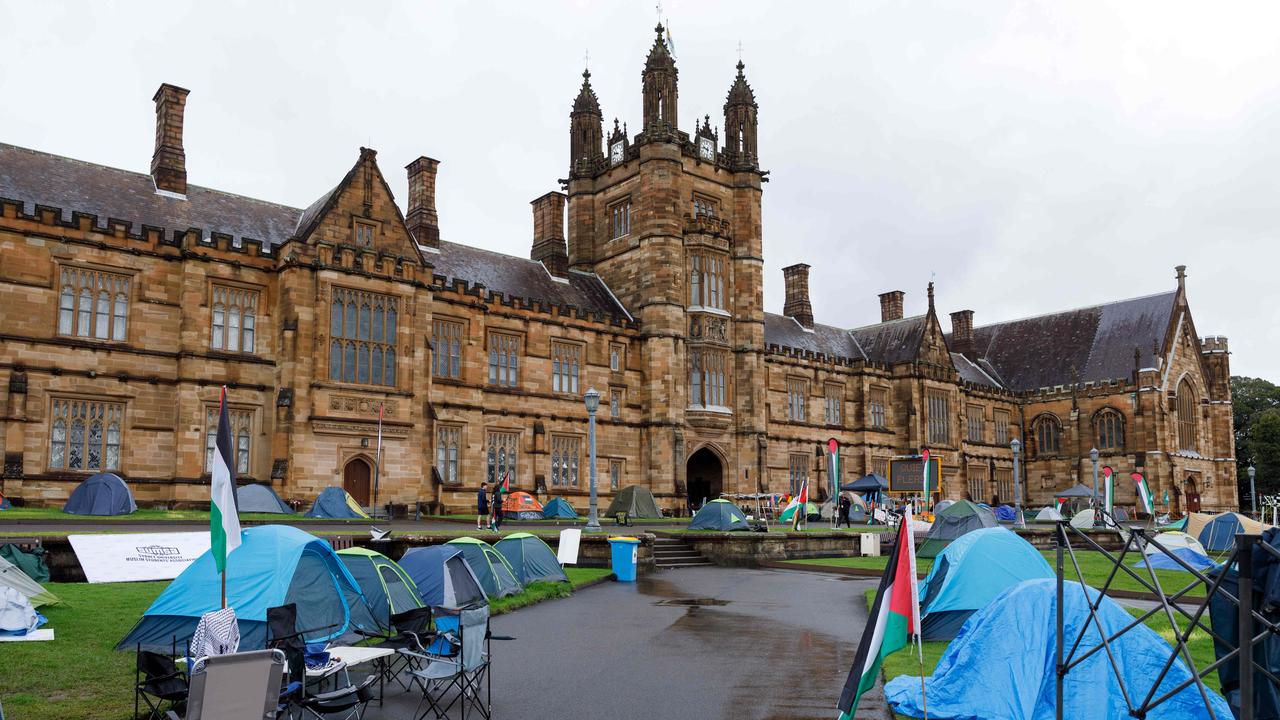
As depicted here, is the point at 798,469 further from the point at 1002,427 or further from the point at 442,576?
the point at 442,576

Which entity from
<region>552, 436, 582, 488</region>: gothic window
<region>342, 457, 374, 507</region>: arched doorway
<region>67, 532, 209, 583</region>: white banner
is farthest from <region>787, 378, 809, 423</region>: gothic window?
<region>67, 532, 209, 583</region>: white banner

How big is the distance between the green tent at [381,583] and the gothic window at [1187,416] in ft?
202

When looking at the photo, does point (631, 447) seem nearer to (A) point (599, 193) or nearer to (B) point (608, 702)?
(A) point (599, 193)

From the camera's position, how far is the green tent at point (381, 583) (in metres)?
14.7

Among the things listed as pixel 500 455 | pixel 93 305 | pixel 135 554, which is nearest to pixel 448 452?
pixel 500 455

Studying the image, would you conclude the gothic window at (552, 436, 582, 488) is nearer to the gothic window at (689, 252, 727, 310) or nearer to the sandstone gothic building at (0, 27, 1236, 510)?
the sandstone gothic building at (0, 27, 1236, 510)

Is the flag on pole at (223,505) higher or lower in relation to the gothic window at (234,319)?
lower

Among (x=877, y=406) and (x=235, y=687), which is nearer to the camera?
(x=235, y=687)

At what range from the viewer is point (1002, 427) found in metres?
65.6

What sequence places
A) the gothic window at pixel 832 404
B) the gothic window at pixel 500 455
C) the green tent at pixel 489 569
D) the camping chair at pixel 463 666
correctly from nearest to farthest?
the camping chair at pixel 463 666
the green tent at pixel 489 569
the gothic window at pixel 500 455
the gothic window at pixel 832 404

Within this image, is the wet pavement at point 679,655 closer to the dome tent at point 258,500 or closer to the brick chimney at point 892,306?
the dome tent at point 258,500

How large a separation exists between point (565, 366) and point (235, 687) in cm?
3484

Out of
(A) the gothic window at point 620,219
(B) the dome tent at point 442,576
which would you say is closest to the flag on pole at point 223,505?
(B) the dome tent at point 442,576

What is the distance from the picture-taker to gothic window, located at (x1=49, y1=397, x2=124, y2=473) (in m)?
29.0
